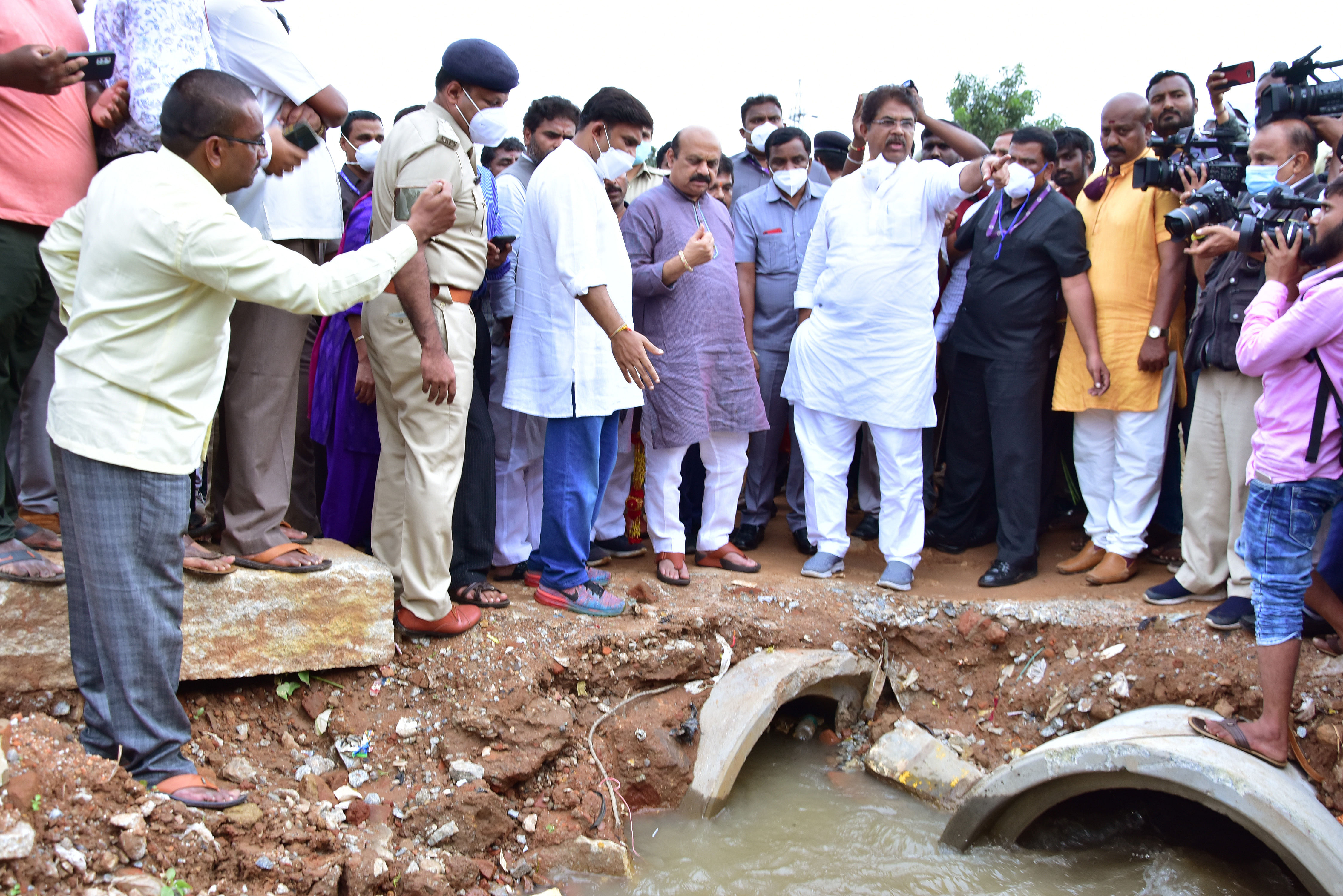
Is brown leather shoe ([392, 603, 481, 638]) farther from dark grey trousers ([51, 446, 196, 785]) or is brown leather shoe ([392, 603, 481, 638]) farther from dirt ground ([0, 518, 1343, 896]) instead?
dark grey trousers ([51, 446, 196, 785])

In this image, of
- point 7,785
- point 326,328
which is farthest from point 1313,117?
point 7,785

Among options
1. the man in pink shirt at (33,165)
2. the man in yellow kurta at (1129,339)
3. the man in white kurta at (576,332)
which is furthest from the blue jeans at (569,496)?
the man in yellow kurta at (1129,339)

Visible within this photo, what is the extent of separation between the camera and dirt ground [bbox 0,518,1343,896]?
2.49m

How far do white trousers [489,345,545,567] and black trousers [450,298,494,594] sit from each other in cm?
39

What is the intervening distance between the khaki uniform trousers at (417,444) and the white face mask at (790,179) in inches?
86.0

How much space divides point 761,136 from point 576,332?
261 cm

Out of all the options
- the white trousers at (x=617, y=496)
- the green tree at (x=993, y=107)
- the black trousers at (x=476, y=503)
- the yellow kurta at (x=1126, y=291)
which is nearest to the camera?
the black trousers at (x=476, y=503)

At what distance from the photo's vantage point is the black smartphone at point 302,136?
309 centimetres

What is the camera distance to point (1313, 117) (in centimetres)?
383

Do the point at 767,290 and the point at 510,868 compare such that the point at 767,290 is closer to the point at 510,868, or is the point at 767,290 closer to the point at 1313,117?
the point at 1313,117

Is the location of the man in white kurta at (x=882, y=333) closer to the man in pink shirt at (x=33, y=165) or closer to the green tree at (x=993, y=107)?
the man in pink shirt at (x=33, y=165)

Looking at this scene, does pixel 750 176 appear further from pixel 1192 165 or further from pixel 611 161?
pixel 1192 165

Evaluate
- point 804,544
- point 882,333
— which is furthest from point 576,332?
point 804,544

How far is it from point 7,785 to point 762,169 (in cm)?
490
